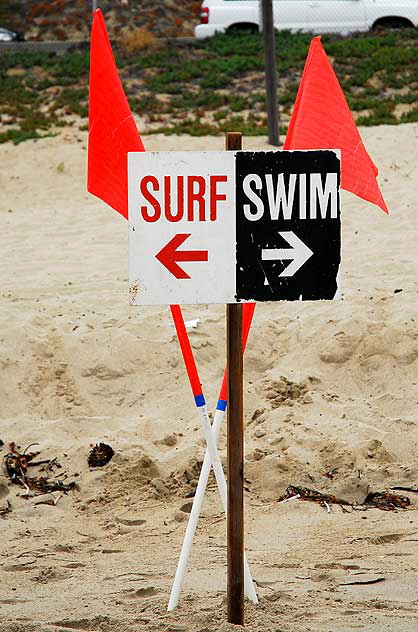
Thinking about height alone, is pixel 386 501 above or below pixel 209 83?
below

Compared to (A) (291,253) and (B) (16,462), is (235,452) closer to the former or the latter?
(A) (291,253)

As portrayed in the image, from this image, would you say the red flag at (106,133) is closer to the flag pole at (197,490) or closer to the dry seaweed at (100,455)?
the flag pole at (197,490)

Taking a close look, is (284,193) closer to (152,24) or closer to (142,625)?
(142,625)

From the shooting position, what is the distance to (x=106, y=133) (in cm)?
336

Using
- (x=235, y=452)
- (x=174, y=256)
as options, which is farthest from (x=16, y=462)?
(x=174, y=256)

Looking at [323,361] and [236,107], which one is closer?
[323,361]

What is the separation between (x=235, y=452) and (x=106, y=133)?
3.73 ft

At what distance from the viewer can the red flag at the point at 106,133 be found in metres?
3.34

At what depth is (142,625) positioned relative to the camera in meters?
3.33

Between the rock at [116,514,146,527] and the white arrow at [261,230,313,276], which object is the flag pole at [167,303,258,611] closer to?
the white arrow at [261,230,313,276]

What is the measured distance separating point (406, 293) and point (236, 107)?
7976 millimetres

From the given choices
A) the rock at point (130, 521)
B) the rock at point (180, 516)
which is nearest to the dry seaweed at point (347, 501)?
the rock at point (180, 516)

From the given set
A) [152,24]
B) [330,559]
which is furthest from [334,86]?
[152,24]

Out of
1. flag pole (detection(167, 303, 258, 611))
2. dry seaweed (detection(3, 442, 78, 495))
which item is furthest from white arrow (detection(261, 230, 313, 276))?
dry seaweed (detection(3, 442, 78, 495))
